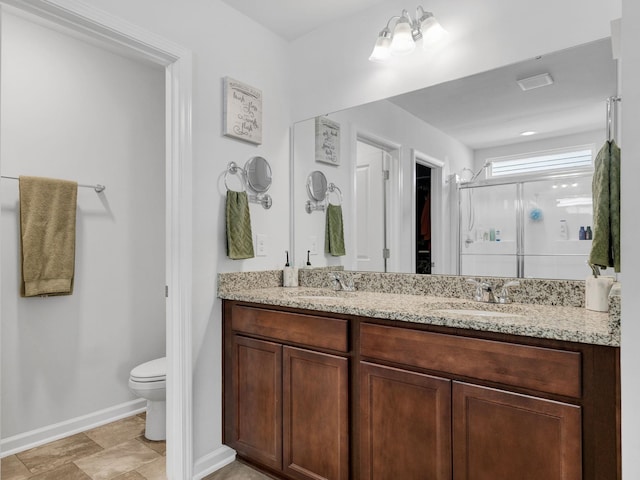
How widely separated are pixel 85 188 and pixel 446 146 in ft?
7.29

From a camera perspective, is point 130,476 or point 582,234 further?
point 130,476

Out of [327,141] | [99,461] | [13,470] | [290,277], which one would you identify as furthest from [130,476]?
[327,141]

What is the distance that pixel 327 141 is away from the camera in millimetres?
2416

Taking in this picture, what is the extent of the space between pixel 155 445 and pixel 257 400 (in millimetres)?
852

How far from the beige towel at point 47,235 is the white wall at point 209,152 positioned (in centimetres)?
99

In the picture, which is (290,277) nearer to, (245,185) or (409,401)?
(245,185)

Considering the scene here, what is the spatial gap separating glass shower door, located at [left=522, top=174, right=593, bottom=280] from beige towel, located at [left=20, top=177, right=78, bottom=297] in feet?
8.26

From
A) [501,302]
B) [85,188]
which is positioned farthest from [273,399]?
[85,188]

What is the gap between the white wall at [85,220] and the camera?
225 cm

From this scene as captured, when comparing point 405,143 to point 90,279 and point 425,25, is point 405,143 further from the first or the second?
point 90,279

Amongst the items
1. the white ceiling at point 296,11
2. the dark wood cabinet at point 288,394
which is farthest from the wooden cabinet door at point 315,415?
the white ceiling at point 296,11

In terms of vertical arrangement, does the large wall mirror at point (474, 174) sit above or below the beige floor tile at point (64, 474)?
above

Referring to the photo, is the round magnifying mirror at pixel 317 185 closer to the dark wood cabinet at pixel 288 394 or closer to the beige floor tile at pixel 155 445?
the dark wood cabinet at pixel 288 394

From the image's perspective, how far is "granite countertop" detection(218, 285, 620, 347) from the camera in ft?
3.73
